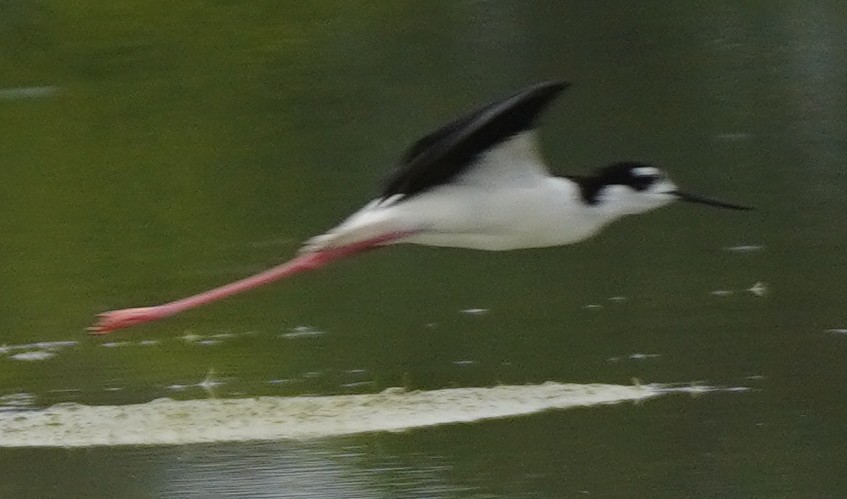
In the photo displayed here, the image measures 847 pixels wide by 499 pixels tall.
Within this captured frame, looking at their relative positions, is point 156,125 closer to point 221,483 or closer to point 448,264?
point 448,264

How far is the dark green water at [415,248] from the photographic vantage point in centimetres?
221

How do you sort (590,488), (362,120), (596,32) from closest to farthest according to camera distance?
(590,488) < (362,120) < (596,32)

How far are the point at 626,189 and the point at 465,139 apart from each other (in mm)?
376

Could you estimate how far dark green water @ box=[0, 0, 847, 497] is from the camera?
221 centimetres

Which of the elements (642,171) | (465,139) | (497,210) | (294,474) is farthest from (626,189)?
(294,474)

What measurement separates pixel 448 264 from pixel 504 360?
31cm

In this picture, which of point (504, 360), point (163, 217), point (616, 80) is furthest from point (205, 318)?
point (616, 80)

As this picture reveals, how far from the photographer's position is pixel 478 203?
205cm

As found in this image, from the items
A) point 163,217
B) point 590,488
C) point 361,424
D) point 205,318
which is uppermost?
point 163,217

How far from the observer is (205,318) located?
2520 millimetres

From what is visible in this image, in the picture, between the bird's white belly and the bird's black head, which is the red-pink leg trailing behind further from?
the bird's black head

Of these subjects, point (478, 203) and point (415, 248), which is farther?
point (415, 248)

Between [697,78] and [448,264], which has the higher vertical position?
[697,78]

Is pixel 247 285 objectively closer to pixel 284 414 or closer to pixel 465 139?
pixel 284 414
